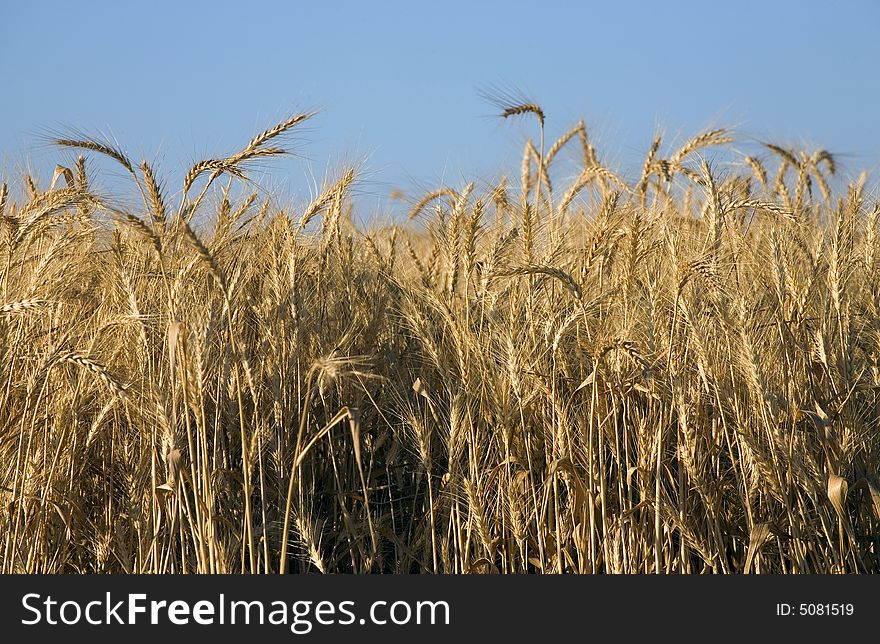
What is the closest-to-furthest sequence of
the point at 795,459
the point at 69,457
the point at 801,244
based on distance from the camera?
the point at 795,459 < the point at 69,457 < the point at 801,244

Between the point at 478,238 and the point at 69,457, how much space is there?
1.58 meters

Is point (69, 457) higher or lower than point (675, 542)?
higher

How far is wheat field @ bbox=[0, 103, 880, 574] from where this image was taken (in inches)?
109

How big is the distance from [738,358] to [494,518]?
944 mm

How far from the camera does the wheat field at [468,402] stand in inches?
109

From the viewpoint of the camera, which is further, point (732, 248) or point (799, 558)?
point (732, 248)

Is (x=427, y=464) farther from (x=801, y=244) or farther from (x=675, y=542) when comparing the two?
A: (x=801, y=244)

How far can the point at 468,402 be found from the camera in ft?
9.29

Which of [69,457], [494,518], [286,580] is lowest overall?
[286,580]

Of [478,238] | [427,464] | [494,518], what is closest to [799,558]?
[494,518]

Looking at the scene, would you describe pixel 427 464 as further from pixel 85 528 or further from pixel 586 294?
pixel 85 528

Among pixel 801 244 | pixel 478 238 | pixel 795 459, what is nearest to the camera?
pixel 795 459

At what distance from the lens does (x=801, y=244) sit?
354cm

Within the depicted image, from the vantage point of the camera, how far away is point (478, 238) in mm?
3271
